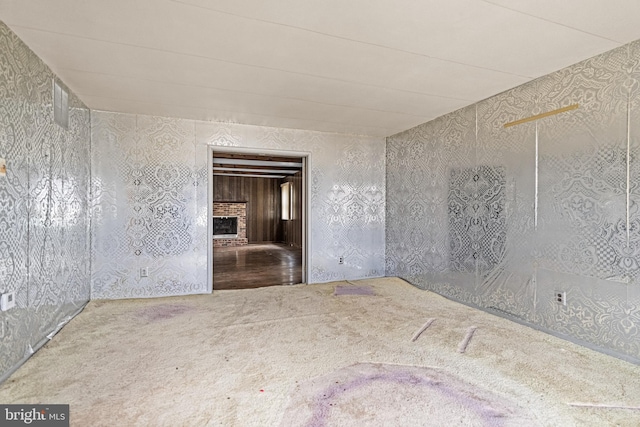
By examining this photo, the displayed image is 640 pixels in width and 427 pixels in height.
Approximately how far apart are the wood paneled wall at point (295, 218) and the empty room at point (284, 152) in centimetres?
476

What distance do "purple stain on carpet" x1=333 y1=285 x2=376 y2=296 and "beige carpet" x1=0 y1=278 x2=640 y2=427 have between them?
2.77ft

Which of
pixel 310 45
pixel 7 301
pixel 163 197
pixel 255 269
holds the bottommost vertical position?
pixel 255 269

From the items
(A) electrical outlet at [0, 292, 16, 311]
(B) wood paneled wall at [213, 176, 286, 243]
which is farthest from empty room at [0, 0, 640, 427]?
(B) wood paneled wall at [213, 176, 286, 243]

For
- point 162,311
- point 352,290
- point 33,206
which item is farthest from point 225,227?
point 33,206

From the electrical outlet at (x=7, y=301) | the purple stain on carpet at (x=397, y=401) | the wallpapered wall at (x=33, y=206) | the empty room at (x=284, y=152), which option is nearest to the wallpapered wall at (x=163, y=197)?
the empty room at (x=284, y=152)

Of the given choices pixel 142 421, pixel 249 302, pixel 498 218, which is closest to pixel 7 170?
pixel 142 421

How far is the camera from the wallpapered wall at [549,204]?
2258mm

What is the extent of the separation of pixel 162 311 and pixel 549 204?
3864mm

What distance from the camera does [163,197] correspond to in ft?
13.1

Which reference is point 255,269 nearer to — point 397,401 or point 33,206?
point 33,206

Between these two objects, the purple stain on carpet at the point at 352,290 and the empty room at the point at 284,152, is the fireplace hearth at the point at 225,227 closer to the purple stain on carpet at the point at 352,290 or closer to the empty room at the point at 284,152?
the empty room at the point at 284,152

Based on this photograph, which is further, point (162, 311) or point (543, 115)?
point (162, 311)

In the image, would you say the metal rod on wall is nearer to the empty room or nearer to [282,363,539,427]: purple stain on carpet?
the empty room

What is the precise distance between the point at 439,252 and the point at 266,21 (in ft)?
10.6
